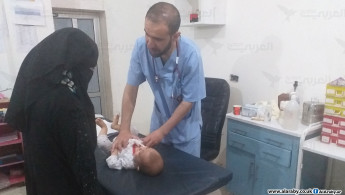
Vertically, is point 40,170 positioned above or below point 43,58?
below

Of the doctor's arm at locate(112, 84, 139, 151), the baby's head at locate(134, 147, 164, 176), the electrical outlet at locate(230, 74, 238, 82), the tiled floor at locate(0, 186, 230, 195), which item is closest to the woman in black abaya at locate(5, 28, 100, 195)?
the baby's head at locate(134, 147, 164, 176)

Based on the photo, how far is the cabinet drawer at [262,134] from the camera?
1.81 m

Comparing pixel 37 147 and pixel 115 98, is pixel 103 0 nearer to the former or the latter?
pixel 115 98

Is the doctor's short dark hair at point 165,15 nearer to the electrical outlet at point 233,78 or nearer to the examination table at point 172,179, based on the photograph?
the examination table at point 172,179

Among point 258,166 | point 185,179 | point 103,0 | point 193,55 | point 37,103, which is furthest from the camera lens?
point 103,0

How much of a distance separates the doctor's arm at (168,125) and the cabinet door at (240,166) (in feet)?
2.73

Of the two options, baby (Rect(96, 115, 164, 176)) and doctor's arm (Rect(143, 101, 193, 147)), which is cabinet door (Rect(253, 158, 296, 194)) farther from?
baby (Rect(96, 115, 164, 176))

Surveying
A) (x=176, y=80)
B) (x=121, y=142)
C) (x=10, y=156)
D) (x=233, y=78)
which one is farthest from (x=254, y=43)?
(x=10, y=156)

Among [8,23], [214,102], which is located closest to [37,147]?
[214,102]

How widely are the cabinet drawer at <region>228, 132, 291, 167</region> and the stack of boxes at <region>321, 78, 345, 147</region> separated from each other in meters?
0.30

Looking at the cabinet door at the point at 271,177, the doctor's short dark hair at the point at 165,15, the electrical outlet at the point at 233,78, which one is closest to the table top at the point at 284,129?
the cabinet door at the point at 271,177

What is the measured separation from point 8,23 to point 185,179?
7.04ft

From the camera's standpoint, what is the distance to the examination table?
119 centimetres

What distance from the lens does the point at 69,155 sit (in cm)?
92
